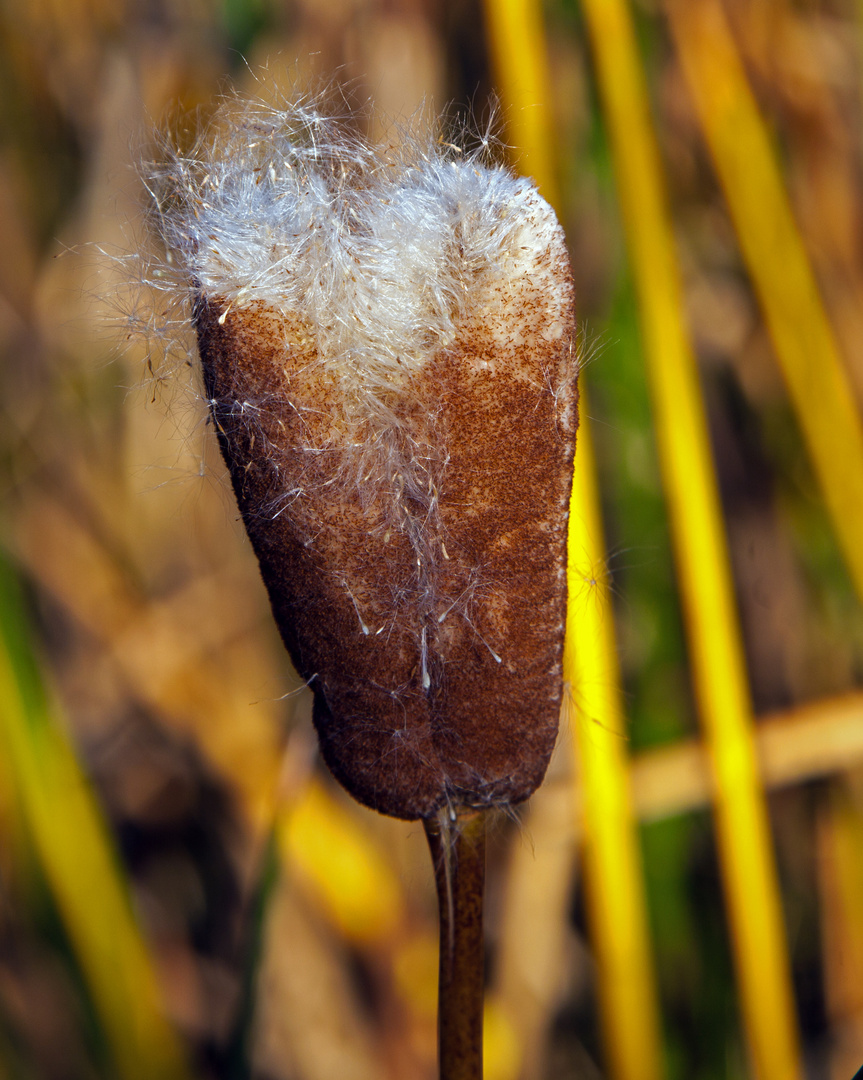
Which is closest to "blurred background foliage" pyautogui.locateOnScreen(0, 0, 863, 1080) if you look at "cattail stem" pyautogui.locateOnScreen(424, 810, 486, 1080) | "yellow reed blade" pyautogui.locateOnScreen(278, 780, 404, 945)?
"yellow reed blade" pyautogui.locateOnScreen(278, 780, 404, 945)

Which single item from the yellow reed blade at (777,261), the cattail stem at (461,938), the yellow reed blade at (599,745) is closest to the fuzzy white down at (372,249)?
the cattail stem at (461,938)

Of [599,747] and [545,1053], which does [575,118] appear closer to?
[599,747]

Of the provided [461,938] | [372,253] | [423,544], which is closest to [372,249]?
[372,253]

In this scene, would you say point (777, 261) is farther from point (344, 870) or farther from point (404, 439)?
point (344, 870)

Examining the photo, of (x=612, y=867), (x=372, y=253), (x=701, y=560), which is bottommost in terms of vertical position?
(x=612, y=867)

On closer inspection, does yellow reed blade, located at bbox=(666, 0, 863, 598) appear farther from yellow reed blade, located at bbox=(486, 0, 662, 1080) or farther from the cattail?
the cattail

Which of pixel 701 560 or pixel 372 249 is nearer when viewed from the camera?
pixel 372 249

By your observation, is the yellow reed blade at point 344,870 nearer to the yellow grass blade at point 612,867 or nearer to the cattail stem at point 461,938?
the yellow grass blade at point 612,867
